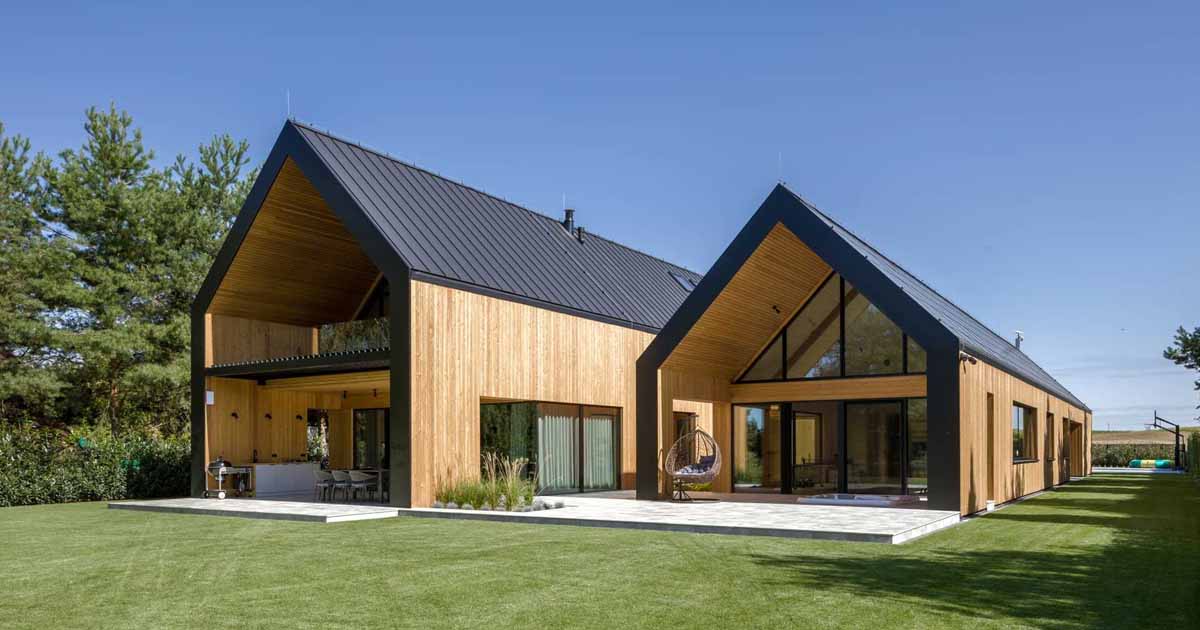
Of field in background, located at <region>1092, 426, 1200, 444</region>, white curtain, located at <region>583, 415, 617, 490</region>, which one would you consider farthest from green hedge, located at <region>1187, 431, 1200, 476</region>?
field in background, located at <region>1092, 426, 1200, 444</region>

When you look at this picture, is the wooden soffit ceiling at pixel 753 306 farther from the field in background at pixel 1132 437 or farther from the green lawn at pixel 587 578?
the field in background at pixel 1132 437

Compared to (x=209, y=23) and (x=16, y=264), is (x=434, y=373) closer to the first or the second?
(x=209, y=23)

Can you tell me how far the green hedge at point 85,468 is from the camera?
1800cm

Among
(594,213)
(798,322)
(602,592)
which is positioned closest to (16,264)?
(594,213)

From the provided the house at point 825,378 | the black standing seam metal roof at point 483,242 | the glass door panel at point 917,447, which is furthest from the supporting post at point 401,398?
the glass door panel at point 917,447

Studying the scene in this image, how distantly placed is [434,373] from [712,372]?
4983 millimetres

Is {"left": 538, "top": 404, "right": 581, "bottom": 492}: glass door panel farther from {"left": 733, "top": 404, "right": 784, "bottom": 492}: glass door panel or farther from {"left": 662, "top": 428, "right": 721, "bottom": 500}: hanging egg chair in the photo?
{"left": 733, "top": 404, "right": 784, "bottom": 492}: glass door panel

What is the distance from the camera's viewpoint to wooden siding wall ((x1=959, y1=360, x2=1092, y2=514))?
14.0m

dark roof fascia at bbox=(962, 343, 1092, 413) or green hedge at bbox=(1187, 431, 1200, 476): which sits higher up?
dark roof fascia at bbox=(962, 343, 1092, 413)

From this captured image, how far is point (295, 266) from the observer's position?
62.8ft

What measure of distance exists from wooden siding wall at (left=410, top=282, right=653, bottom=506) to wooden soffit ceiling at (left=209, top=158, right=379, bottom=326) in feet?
12.2

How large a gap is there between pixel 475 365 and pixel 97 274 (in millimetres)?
14455

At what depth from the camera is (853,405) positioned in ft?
54.0

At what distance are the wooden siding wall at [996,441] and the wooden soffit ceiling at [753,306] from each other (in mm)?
3238
